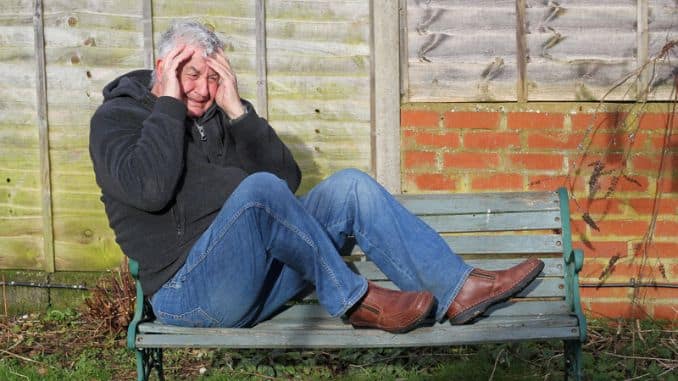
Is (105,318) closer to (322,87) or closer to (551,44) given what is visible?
(322,87)

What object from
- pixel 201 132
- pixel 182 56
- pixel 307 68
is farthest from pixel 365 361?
pixel 182 56

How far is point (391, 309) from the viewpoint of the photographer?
3.12 meters

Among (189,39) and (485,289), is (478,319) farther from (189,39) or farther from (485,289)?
(189,39)

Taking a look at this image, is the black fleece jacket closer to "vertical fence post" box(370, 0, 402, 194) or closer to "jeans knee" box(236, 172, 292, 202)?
"jeans knee" box(236, 172, 292, 202)

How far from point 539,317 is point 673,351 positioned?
58.9 inches

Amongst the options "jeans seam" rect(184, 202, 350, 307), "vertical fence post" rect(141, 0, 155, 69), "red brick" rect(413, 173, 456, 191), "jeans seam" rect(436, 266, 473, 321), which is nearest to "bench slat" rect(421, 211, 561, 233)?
"jeans seam" rect(436, 266, 473, 321)

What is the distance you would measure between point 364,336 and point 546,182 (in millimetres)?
2038

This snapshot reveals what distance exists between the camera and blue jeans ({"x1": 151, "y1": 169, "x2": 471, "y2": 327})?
10.4 feet

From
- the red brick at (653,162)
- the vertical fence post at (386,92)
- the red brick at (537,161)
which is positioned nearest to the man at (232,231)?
the vertical fence post at (386,92)

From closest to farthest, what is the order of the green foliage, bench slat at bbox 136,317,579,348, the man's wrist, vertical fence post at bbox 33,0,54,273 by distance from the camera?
bench slat at bbox 136,317,579,348, the man's wrist, the green foliage, vertical fence post at bbox 33,0,54,273

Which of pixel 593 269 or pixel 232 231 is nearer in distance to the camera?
pixel 232 231

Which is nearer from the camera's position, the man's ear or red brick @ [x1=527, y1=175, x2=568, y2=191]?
the man's ear

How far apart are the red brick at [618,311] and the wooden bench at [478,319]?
3.86 ft

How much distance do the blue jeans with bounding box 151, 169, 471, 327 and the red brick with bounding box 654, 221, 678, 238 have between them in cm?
191
